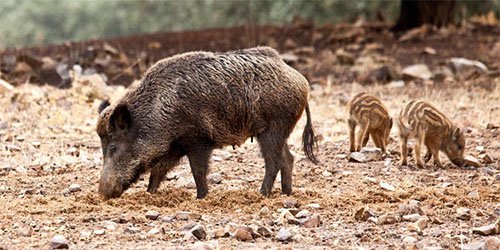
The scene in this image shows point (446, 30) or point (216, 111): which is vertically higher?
point (216, 111)

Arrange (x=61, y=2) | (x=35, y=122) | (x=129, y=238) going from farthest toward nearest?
(x=61, y=2), (x=35, y=122), (x=129, y=238)

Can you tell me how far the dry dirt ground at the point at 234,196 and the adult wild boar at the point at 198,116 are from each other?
0.25 meters

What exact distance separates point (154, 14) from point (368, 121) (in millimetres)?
15515

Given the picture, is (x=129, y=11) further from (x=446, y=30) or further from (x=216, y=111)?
(x=216, y=111)

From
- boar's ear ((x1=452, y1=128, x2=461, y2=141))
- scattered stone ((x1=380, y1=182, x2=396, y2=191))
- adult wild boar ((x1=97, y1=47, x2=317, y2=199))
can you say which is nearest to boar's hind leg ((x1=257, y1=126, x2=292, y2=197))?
adult wild boar ((x1=97, y1=47, x2=317, y2=199))

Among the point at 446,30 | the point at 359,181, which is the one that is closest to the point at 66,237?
the point at 359,181

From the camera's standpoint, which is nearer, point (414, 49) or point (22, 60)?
point (22, 60)

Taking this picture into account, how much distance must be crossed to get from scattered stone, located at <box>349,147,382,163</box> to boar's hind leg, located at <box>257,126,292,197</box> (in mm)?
1819

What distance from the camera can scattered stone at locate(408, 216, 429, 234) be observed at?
281 inches

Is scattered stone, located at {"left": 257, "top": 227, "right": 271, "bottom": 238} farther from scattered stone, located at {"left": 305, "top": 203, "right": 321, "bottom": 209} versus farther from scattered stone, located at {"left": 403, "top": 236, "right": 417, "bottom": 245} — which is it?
scattered stone, located at {"left": 305, "top": 203, "right": 321, "bottom": 209}

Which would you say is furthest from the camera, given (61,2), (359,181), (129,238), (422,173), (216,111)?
(61,2)

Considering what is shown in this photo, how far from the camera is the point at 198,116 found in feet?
27.8

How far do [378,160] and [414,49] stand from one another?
909 centimetres

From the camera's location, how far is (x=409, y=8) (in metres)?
20.6
